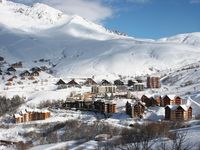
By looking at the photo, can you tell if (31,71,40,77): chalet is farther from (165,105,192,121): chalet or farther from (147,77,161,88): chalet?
(165,105,192,121): chalet

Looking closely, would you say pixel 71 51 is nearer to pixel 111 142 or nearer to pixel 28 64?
pixel 28 64

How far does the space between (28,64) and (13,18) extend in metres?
70.2

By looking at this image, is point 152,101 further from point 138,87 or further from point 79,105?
point 138,87

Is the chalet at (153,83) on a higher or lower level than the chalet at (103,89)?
higher

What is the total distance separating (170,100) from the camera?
61562 mm

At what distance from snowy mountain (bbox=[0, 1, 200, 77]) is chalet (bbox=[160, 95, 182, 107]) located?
5584 cm

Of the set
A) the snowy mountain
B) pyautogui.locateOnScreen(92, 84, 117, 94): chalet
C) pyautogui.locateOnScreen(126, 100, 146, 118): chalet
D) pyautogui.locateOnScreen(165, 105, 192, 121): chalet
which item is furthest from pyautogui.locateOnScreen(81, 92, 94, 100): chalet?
the snowy mountain

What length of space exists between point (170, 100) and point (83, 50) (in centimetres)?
9406

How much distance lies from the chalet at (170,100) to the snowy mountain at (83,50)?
55843 millimetres

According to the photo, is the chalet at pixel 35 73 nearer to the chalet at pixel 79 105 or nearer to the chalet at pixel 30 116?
the chalet at pixel 79 105

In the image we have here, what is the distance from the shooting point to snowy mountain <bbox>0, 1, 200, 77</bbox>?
128875 mm

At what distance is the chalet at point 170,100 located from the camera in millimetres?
61344

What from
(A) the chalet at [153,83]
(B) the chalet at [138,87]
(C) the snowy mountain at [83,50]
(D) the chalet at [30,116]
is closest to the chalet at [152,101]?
(D) the chalet at [30,116]

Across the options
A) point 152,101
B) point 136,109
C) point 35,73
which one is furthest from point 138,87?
point 35,73
